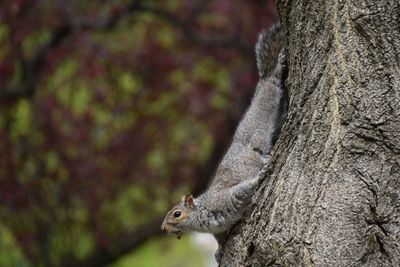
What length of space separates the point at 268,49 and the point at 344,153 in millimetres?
631

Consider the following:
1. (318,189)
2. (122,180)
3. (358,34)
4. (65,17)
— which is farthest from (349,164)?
(122,180)

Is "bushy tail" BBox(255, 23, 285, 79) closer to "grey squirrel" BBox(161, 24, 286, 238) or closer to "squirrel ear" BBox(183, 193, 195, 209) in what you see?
"grey squirrel" BBox(161, 24, 286, 238)

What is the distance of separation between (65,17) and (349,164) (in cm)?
305

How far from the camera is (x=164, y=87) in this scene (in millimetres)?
5895

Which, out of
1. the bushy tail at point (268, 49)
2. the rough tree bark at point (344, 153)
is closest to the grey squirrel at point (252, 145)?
the bushy tail at point (268, 49)

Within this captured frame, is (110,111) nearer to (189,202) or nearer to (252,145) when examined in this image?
(189,202)

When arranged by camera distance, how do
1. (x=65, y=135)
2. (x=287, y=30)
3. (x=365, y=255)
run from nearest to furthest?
1. (x=365, y=255)
2. (x=287, y=30)
3. (x=65, y=135)

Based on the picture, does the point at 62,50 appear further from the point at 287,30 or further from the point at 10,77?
the point at 287,30

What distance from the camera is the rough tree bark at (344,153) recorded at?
8.82 feet

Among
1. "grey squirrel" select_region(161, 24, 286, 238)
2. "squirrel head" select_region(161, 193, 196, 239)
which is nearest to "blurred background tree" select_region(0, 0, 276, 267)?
"squirrel head" select_region(161, 193, 196, 239)

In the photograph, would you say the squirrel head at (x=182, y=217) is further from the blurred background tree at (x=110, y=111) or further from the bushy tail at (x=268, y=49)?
the blurred background tree at (x=110, y=111)

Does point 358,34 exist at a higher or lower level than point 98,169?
higher

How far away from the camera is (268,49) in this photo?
3238mm

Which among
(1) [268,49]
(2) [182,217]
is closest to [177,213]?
(2) [182,217]
